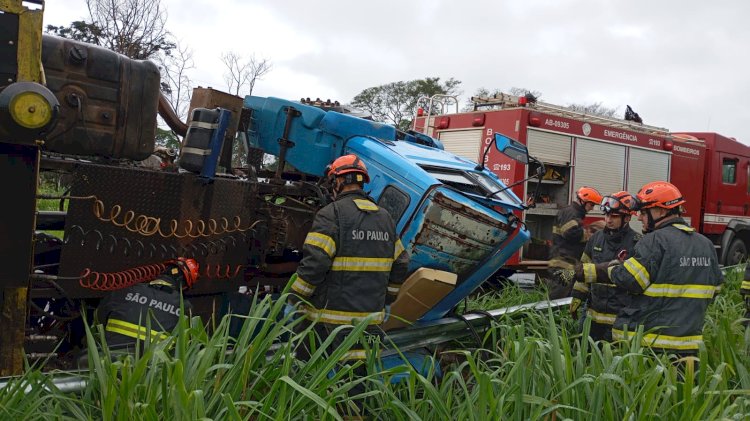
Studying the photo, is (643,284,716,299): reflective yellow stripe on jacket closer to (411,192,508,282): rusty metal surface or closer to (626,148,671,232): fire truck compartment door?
(411,192,508,282): rusty metal surface

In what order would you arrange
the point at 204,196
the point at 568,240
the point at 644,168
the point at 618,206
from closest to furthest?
the point at 204,196 < the point at 618,206 < the point at 568,240 < the point at 644,168

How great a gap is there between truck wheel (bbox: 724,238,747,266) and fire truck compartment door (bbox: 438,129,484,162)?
601cm

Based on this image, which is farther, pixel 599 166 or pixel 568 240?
pixel 599 166

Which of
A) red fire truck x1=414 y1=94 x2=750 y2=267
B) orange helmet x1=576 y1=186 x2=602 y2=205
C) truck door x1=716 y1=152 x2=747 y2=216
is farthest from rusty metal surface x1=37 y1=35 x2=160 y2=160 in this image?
truck door x1=716 y1=152 x2=747 y2=216

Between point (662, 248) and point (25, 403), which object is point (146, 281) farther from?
point (662, 248)

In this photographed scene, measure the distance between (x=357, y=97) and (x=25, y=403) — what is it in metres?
38.5

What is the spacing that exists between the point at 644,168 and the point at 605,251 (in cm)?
659

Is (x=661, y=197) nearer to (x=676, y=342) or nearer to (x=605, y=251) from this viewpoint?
(x=676, y=342)

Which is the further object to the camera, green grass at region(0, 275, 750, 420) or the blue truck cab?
the blue truck cab

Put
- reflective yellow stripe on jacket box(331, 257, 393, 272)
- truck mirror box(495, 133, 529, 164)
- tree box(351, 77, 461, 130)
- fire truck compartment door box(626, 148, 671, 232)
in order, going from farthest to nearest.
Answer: tree box(351, 77, 461, 130)
fire truck compartment door box(626, 148, 671, 232)
truck mirror box(495, 133, 529, 164)
reflective yellow stripe on jacket box(331, 257, 393, 272)

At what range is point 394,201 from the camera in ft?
15.5

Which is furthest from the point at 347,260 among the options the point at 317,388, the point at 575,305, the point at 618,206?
the point at 618,206

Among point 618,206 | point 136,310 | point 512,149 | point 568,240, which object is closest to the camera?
point 136,310

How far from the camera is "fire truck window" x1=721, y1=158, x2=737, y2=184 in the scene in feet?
42.0
